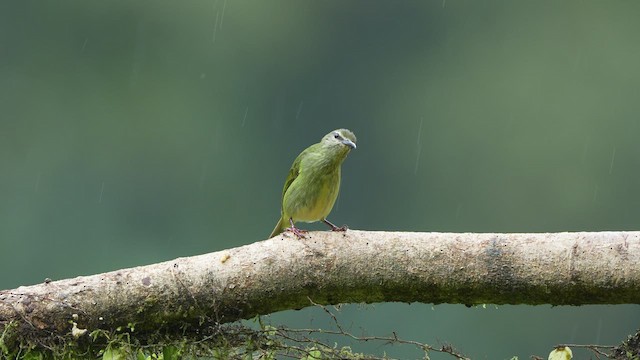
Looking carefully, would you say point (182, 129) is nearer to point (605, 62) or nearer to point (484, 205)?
point (484, 205)

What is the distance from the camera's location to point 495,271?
3479 mm

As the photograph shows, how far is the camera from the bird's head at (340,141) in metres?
4.61

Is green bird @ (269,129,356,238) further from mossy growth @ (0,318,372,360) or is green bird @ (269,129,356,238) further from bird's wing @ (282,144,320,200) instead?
mossy growth @ (0,318,372,360)

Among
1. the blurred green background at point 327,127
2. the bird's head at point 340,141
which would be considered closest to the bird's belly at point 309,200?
the bird's head at point 340,141

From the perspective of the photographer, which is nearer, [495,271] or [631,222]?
[495,271]

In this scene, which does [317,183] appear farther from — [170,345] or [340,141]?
[170,345]

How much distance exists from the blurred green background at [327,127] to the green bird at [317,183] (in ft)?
28.3

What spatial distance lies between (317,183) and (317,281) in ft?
3.40

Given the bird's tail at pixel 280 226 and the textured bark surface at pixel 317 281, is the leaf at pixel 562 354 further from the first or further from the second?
the bird's tail at pixel 280 226

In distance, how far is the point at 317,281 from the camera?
11.8 feet

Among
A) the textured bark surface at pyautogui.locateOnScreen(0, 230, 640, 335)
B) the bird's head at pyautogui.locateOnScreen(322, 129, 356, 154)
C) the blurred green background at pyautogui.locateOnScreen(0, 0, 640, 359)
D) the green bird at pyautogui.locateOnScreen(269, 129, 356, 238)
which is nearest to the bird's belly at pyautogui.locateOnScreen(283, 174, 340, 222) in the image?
the green bird at pyautogui.locateOnScreen(269, 129, 356, 238)

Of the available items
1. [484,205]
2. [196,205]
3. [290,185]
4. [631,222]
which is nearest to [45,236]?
[196,205]

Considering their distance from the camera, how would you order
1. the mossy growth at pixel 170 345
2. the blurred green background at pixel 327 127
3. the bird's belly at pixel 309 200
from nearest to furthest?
the mossy growth at pixel 170 345 < the bird's belly at pixel 309 200 < the blurred green background at pixel 327 127

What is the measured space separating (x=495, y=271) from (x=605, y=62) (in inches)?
517
